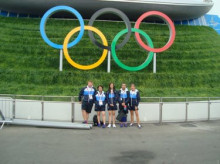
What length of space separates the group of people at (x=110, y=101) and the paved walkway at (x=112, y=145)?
62 cm

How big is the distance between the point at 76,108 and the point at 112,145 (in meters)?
3.15

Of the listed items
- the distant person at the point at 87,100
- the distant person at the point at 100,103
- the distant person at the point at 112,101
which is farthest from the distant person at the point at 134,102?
the distant person at the point at 87,100

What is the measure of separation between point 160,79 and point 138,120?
819cm

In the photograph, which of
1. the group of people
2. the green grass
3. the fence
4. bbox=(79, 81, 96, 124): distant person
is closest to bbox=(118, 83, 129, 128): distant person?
the group of people

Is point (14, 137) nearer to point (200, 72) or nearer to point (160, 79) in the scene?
Result: point (160, 79)

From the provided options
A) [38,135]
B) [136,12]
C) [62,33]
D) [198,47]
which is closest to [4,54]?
[62,33]

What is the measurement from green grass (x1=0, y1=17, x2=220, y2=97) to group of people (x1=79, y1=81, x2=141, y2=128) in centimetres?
534

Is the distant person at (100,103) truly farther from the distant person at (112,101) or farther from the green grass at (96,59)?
the green grass at (96,59)

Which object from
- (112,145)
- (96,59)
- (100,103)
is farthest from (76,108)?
(96,59)

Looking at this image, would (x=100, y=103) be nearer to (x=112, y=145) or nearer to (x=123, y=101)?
(x=123, y=101)

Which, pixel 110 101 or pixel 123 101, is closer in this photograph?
pixel 110 101

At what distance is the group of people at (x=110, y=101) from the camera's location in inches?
365

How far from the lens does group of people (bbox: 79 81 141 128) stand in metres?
9.28

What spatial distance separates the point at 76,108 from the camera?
9586 millimetres
